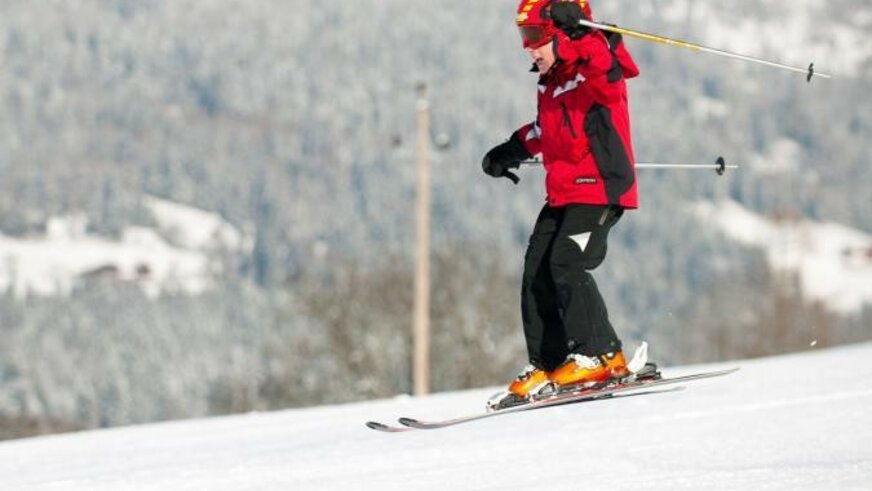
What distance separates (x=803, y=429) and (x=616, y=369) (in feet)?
4.36

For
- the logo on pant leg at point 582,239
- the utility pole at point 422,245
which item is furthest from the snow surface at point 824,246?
the logo on pant leg at point 582,239

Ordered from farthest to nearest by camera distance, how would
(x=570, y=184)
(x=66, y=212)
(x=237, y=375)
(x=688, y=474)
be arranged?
(x=66, y=212), (x=237, y=375), (x=570, y=184), (x=688, y=474)

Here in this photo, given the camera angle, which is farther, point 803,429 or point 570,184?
point 570,184

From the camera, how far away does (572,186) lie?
20.6ft

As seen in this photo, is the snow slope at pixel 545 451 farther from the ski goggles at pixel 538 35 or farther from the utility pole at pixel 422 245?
the utility pole at pixel 422 245

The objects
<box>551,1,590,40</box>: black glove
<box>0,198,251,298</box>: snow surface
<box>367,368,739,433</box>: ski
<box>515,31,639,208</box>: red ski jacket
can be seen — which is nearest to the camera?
<box>551,1,590,40</box>: black glove

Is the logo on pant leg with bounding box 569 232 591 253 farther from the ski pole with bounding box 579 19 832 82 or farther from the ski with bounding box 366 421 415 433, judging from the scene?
the ski with bounding box 366 421 415 433

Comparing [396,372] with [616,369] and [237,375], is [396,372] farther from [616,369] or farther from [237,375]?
[616,369]

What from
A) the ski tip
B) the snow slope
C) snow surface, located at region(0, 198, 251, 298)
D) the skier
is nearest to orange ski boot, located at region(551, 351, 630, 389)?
the skier

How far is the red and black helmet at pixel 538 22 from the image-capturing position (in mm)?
6238

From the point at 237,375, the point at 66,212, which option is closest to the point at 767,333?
the point at 237,375

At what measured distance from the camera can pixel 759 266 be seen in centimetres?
5988

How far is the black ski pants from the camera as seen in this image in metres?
6.36

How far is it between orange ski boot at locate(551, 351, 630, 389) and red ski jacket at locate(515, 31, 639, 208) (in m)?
0.68
